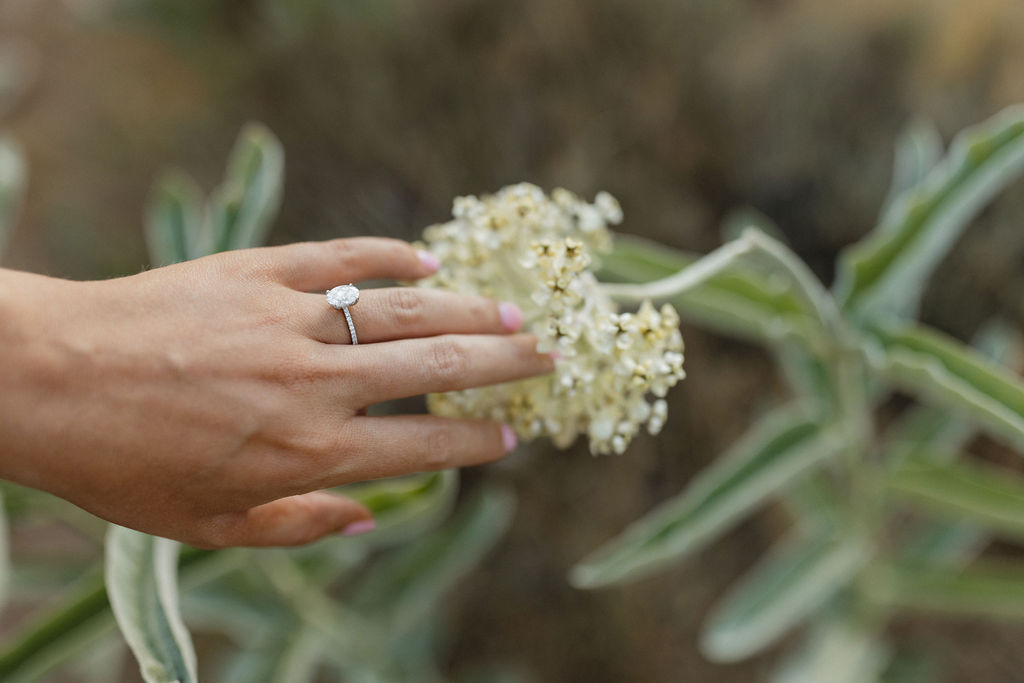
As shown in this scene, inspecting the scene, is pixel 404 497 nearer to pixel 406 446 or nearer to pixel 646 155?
pixel 406 446

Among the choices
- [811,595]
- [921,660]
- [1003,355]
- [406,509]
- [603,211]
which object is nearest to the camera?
[603,211]

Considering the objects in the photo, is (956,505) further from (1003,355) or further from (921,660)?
(921,660)

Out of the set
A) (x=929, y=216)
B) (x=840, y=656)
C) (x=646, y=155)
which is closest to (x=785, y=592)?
(x=840, y=656)

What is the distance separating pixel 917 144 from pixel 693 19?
4.41 feet

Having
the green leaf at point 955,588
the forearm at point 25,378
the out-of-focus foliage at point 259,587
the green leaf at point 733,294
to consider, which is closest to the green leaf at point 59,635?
the out-of-focus foliage at point 259,587

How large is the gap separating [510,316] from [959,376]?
0.74 meters

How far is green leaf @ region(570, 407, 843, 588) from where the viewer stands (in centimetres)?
128

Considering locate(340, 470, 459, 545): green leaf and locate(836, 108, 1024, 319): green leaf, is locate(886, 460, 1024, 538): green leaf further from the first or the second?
locate(340, 470, 459, 545): green leaf

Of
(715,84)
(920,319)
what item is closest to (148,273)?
(715,84)

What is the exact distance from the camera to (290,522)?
1.02 m

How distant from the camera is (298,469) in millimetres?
890

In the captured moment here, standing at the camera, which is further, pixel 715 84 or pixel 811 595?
pixel 715 84

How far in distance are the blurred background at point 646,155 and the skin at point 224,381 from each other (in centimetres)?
142

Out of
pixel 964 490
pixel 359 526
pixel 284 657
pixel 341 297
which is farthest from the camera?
pixel 284 657
